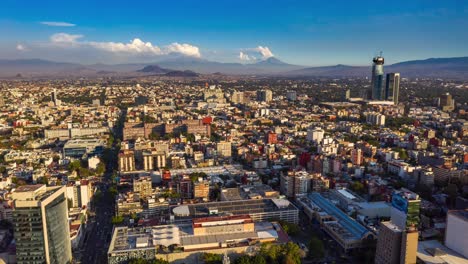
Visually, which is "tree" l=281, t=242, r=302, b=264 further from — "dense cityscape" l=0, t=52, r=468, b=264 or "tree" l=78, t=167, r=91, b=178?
"tree" l=78, t=167, r=91, b=178

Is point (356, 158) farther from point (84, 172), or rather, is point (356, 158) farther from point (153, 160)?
point (84, 172)

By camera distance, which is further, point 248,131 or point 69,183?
point 248,131

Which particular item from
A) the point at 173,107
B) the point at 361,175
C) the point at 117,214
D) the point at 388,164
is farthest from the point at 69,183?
the point at 173,107

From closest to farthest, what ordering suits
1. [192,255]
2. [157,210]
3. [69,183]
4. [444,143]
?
[192,255] < [157,210] < [69,183] < [444,143]

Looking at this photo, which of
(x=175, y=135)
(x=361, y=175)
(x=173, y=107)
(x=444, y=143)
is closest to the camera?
(x=361, y=175)

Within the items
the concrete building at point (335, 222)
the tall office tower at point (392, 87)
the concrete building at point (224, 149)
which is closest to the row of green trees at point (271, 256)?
the concrete building at point (335, 222)

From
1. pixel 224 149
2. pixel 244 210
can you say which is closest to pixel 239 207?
pixel 244 210

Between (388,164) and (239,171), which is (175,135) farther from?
(388,164)
